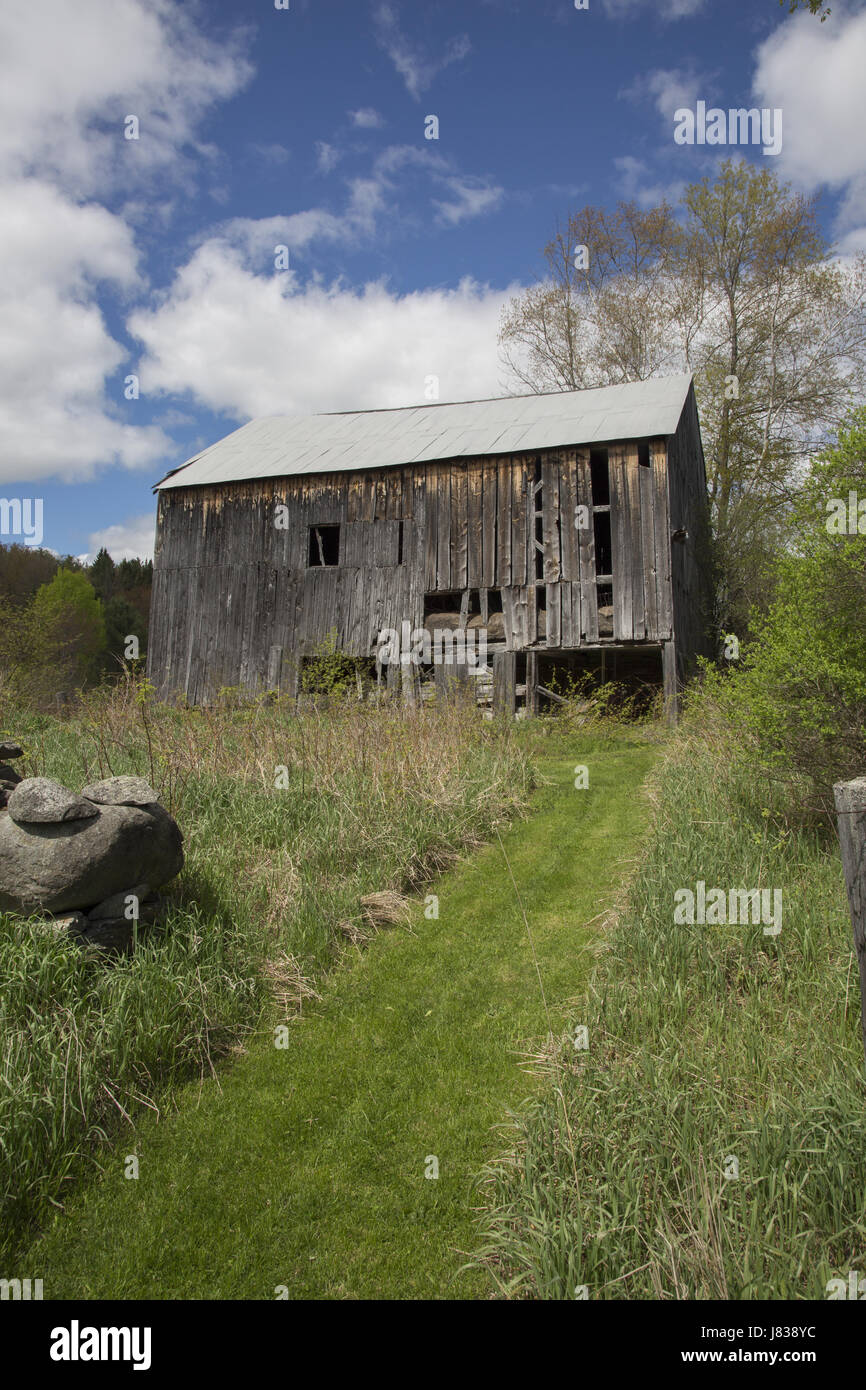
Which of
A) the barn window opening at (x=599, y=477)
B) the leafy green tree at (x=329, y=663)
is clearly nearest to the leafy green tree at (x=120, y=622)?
the leafy green tree at (x=329, y=663)

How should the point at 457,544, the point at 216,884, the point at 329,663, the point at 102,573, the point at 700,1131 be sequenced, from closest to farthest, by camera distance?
the point at 700,1131 < the point at 216,884 < the point at 329,663 < the point at 457,544 < the point at 102,573

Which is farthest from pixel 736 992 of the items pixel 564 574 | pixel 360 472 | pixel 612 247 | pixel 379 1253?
pixel 612 247

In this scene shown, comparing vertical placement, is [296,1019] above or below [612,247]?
below

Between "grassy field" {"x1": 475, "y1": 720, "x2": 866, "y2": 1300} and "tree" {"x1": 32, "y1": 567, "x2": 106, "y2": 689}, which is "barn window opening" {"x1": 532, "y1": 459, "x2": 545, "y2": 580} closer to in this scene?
"grassy field" {"x1": 475, "y1": 720, "x2": 866, "y2": 1300}

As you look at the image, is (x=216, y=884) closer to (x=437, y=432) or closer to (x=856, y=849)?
(x=856, y=849)

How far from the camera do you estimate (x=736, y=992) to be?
4.80 m

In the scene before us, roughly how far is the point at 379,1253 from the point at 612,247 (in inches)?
1284

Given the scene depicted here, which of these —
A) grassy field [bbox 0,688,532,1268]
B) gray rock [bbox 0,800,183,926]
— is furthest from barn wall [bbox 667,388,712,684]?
gray rock [bbox 0,800,183,926]

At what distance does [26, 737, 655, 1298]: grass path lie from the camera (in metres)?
3.29

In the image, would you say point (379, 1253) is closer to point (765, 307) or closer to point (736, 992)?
point (736, 992)

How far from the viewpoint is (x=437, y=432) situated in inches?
783

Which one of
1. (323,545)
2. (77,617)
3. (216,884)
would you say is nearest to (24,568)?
(77,617)

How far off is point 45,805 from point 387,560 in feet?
46.4
